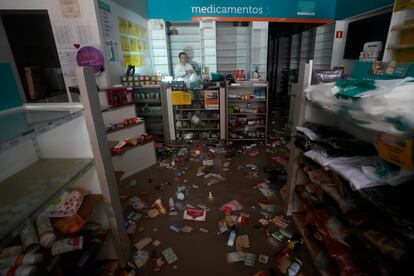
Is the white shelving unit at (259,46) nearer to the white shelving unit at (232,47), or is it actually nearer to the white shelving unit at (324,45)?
the white shelving unit at (232,47)

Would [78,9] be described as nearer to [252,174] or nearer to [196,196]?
[196,196]

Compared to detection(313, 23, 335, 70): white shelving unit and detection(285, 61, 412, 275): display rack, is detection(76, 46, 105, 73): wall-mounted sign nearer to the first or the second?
detection(285, 61, 412, 275): display rack

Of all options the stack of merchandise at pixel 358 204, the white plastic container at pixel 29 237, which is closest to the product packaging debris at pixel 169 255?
the white plastic container at pixel 29 237

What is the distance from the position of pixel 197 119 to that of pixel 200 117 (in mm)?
76

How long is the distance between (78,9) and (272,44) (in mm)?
6299

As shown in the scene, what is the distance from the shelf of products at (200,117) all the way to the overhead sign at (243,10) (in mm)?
2280

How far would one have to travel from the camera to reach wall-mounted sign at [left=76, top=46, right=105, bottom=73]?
3157 mm

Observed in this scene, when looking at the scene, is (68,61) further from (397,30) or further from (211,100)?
(397,30)

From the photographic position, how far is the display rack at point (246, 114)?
400 cm

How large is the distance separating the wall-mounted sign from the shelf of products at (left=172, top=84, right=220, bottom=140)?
140 centimetres

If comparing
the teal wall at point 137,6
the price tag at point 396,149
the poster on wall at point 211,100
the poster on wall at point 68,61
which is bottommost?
the poster on wall at point 211,100

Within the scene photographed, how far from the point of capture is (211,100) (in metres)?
3.95

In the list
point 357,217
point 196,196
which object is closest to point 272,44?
point 196,196

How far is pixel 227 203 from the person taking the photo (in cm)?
254
